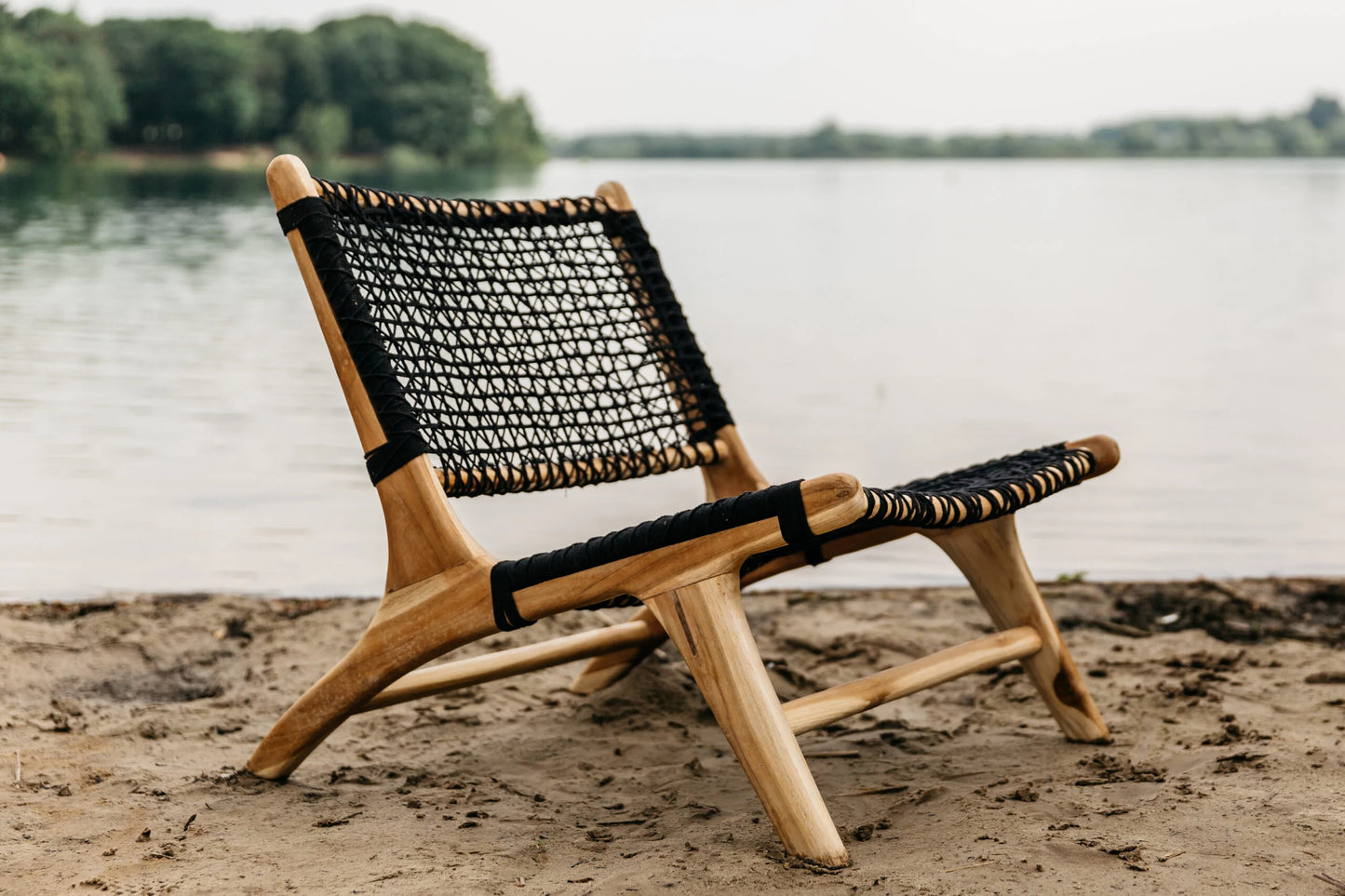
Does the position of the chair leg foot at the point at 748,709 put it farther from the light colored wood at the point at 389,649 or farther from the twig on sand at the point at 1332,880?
the twig on sand at the point at 1332,880

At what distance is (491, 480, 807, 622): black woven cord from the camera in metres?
1.49

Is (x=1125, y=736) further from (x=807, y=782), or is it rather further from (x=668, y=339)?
(x=668, y=339)

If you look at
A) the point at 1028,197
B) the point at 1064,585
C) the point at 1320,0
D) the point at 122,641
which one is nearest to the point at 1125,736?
the point at 1064,585

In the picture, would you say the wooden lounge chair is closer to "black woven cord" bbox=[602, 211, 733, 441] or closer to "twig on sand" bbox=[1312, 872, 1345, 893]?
"black woven cord" bbox=[602, 211, 733, 441]

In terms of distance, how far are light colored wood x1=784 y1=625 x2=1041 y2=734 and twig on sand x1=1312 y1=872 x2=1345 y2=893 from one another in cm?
55

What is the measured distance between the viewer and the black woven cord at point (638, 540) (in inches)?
58.8

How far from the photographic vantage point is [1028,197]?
34031mm

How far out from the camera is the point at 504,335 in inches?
90.2

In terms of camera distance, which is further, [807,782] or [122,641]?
[122,641]

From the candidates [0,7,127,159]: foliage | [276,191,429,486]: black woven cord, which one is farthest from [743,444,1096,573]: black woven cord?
[0,7,127,159]: foliage

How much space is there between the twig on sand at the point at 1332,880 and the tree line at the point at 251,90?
3323 centimetres

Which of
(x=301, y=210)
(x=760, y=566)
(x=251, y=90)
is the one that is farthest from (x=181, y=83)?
(x=760, y=566)

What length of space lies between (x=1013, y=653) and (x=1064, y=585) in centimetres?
119

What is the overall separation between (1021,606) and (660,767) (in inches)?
25.5
